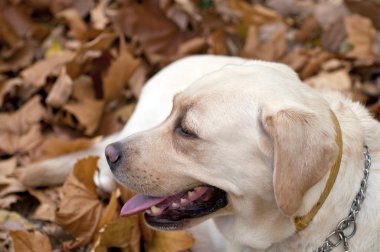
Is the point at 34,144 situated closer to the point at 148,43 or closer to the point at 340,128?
the point at 148,43

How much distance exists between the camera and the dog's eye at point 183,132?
8.09ft

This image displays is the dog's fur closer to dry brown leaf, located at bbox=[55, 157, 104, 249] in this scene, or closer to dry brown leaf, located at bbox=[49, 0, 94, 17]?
dry brown leaf, located at bbox=[55, 157, 104, 249]

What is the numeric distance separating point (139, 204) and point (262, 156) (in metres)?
0.70

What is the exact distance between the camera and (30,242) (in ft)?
9.74

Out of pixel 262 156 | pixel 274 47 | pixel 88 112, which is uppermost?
pixel 262 156

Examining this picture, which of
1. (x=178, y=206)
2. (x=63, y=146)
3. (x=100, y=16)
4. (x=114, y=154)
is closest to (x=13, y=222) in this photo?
(x=63, y=146)

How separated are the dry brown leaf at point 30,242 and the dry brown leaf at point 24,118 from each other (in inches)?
52.2

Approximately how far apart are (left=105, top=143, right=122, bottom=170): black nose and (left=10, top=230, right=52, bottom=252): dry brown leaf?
0.69 metres

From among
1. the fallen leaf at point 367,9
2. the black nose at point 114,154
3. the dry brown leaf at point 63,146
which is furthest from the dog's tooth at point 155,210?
the fallen leaf at point 367,9

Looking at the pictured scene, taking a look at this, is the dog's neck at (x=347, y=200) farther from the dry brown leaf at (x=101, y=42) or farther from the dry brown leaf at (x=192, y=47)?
the dry brown leaf at (x=101, y=42)

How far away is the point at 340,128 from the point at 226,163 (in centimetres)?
54

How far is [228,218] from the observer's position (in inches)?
105

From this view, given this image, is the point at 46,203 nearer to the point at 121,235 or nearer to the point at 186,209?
the point at 121,235

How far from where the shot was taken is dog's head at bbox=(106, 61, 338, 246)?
2.20 meters
